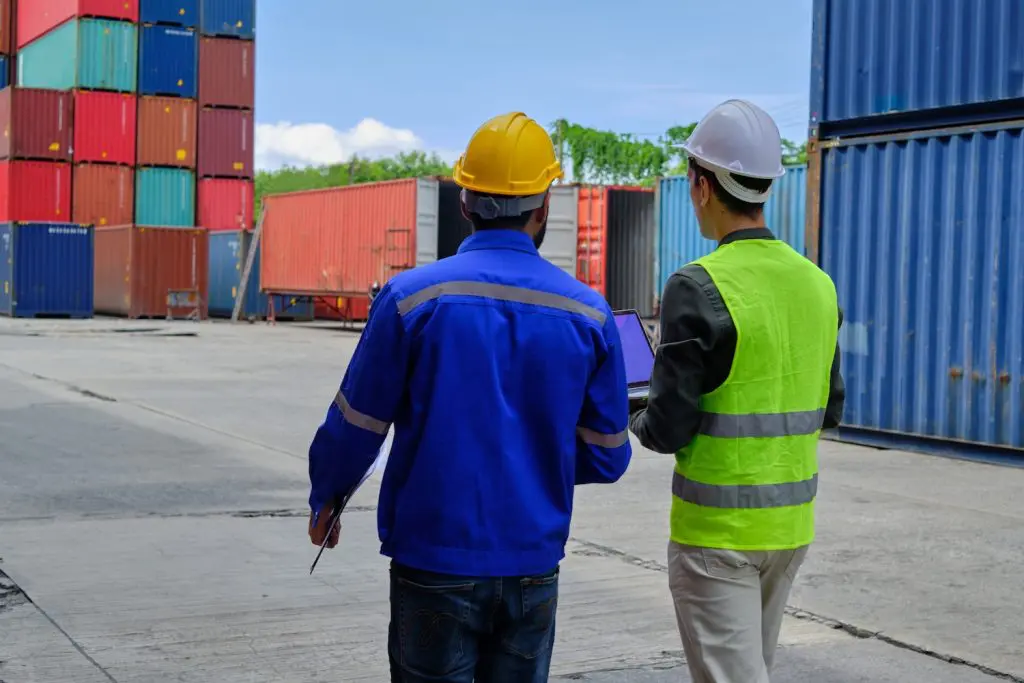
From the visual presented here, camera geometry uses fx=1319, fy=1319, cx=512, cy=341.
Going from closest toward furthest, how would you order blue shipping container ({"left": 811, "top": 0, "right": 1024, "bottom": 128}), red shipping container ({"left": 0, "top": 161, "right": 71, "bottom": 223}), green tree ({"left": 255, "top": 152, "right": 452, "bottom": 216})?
1. blue shipping container ({"left": 811, "top": 0, "right": 1024, "bottom": 128})
2. red shipping container ({"left": 0, "top": 161, "right": 71, "bottom": 223})
3. green tree ({"left": 255, "top": 152, "right": 452, "bottom": 216})

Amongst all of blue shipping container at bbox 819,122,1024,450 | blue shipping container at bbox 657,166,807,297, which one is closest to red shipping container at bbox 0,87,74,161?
blue shipping container at bbox 657,166,807,297

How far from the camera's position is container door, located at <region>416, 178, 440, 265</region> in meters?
27.5

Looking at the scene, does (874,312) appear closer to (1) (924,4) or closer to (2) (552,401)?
(1) (924,4)

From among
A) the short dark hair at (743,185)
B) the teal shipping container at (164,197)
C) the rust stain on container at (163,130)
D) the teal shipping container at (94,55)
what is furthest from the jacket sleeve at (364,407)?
the rust stain on container at (163,130)

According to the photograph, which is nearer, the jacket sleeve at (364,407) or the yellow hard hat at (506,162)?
the jacket sleeve at (364,407)

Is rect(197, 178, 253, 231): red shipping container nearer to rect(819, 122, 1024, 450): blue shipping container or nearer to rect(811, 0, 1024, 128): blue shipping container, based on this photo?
rect(811, 0, 1024, 128): blue shipping container

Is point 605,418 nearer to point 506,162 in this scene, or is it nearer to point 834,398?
point 506,162

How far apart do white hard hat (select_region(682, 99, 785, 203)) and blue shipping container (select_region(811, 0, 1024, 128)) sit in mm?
8775

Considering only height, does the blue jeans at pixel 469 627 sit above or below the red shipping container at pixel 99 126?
below

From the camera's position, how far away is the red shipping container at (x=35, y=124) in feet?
135

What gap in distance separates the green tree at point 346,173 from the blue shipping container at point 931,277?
12938 cm

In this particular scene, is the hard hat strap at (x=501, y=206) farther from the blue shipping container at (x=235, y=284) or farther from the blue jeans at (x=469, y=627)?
the blue shipping container at (x=235, y=284)

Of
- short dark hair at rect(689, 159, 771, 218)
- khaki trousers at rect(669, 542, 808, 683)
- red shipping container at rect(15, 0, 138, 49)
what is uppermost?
red shipping container at rect(15, 0, 138, 49)

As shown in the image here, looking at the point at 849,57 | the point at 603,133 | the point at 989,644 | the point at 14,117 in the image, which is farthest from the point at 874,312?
the point at 603,133
